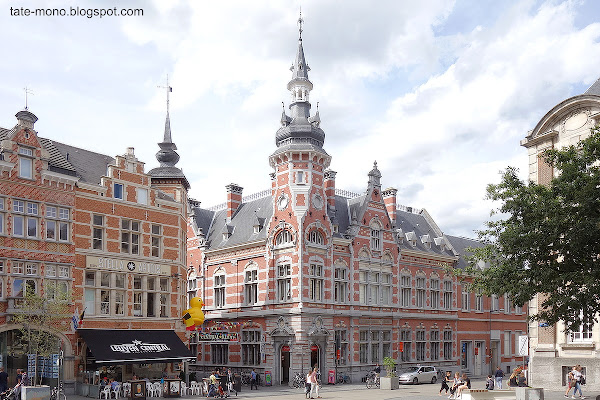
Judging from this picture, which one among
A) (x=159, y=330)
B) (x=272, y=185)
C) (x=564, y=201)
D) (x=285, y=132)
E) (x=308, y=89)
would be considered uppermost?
(x=308, y=89)

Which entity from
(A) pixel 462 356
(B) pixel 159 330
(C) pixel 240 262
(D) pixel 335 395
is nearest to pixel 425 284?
(A) pixel 462 356

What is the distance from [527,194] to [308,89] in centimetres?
2759

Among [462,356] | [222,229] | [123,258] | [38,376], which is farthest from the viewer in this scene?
[462,356]

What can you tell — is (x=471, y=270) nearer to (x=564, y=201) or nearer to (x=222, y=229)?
(x=564, y=201)

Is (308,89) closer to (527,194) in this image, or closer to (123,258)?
(123,258)

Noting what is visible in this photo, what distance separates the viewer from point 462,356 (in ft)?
194

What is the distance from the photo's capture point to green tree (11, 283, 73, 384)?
29781 mm

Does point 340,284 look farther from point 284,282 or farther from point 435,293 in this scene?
point 435,293

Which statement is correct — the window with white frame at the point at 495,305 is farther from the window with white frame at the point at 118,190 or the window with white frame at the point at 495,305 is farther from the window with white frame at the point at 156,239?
the window with white frame at the point at 118,190

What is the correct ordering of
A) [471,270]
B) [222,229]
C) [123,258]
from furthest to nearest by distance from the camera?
[222,229] < [123,258] < [471,270]

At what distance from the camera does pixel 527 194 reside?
2348 centimetres

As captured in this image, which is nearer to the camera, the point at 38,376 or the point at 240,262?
the point at 38,376

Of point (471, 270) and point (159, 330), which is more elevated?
point (471, 270)

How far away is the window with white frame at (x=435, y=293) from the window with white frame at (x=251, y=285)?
53.9 ft
